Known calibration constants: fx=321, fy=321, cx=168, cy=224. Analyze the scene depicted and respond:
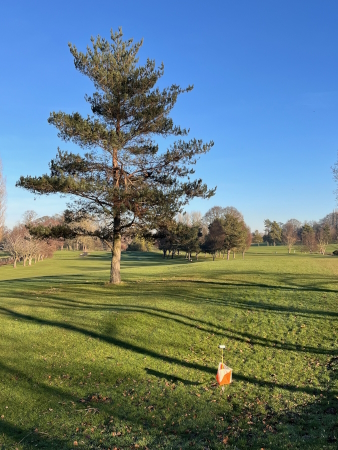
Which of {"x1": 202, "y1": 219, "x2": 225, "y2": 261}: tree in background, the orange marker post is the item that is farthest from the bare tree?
the orange marker post

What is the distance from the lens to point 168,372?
8.21 metres

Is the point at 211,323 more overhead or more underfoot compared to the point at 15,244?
more underfoot

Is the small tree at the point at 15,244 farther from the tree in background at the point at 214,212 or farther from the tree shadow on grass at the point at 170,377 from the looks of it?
the tree shadow on grass at the point at 170,377

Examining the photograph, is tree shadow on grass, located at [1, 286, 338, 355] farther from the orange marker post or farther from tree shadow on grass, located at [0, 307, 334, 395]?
the orange marker post

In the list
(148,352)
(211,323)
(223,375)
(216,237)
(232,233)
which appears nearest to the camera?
(223,375)

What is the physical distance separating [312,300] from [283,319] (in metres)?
3.43

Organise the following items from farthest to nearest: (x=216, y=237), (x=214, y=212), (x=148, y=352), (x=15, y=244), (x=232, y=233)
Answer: (x=214, y=212), (x=15, y=244), (x=216, y=237), (x=232, y=233), (x=148, y=352)

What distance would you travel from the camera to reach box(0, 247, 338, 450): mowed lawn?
5422 millimetres

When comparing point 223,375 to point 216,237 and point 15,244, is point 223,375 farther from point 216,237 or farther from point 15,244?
point 15,244

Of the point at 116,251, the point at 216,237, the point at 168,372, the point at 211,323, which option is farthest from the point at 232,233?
the point at 168,372

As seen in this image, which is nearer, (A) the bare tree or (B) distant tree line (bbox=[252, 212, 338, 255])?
(A) the bare tree

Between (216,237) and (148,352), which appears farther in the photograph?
(216,237)

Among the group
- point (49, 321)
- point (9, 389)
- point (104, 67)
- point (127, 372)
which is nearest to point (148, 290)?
point (49, 321)

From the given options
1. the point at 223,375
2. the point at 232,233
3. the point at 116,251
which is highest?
the point at 232,233
